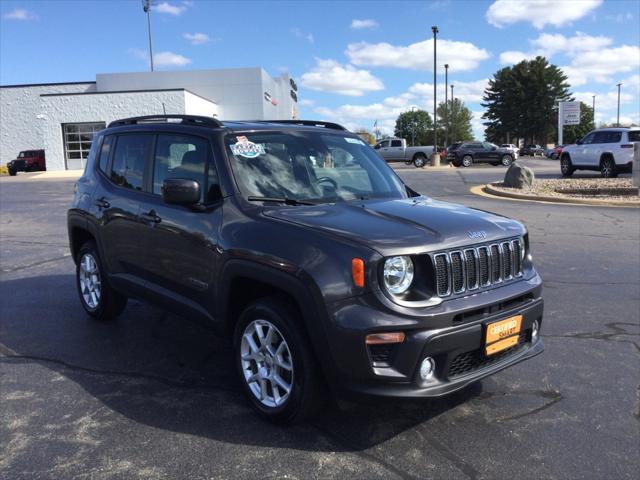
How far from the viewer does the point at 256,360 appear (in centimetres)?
351

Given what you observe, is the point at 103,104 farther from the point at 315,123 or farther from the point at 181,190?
the point at 181,190

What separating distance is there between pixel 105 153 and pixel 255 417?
307 centimetres

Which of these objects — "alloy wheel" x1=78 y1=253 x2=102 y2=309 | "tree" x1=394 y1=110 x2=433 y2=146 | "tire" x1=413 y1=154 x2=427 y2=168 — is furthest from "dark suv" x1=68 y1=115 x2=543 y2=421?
"tree" x1=394 y1=110 x2=433 y2=146

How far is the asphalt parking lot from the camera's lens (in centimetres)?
300

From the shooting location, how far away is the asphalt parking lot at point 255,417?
300cm

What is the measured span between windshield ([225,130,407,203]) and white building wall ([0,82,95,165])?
53.4m

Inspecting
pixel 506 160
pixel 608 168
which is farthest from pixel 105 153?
pixel 506 160

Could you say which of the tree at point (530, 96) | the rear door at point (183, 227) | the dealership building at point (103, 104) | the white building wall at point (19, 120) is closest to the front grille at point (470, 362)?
the rear door at point (183, 227)

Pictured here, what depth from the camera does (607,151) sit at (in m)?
20.4

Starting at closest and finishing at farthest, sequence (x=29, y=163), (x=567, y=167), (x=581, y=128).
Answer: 1. (x=567, y=167)
2. (x=29, y=163)
3. (x=581, y=128)

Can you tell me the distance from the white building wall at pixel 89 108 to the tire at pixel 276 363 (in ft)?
138

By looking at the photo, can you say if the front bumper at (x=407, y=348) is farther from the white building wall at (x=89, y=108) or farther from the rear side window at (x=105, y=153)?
the white building wall at (x=89, y=108)

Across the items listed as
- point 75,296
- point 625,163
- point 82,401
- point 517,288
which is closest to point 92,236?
point 75,296

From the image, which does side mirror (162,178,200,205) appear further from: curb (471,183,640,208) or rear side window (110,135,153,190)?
curb (471,183,640,208)
